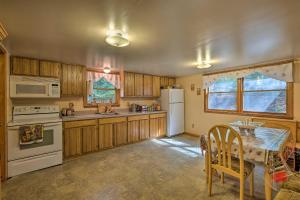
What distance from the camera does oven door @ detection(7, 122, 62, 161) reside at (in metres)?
2.54

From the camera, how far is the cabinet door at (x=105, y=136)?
3.69 meters

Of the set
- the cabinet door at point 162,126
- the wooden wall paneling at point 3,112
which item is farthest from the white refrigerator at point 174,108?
the wooden wall paneling at point 3,112

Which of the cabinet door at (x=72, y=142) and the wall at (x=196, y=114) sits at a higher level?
the wall at (x=196, y=114)

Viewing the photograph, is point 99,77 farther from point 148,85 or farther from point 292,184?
point 292,184

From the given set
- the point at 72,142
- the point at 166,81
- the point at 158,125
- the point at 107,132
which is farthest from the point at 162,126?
the point at 72,142

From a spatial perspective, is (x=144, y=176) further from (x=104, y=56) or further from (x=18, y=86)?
(x=18, y=86)

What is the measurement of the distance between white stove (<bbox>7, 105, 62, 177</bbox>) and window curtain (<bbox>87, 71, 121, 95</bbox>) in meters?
1.02

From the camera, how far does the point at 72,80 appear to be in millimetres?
3551

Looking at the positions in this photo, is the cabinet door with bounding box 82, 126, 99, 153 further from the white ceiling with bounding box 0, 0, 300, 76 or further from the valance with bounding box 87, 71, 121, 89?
the white ceiling with bounding box 0, 0, 300, 76

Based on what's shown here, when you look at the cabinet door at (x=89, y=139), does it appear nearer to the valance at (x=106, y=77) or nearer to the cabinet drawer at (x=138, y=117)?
the cabinet drawer at (x=138, y=117)

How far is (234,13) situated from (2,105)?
3.43 meters

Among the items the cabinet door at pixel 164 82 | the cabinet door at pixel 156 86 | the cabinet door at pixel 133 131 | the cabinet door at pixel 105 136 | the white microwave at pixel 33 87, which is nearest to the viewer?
the white microwave at pixel 33 87

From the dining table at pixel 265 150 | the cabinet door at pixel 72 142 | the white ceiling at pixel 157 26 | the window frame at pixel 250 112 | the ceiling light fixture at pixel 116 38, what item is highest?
the white ceiling at pixel 157 26

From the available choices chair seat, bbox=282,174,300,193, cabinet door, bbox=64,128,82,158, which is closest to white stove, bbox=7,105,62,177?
cabinet door, bbox=64,128,82,158
